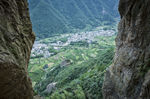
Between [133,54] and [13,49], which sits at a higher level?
[13,49]

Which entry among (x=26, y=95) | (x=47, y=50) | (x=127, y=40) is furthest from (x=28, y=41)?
(x=47, y=50)

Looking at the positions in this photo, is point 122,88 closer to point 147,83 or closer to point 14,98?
point 147,83

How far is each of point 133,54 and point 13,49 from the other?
10.2 meters

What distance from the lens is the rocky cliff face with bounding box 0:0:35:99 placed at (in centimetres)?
842

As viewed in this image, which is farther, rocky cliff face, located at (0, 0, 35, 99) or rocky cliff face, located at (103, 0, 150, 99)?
rocky cliff face, located at (103, 0, 150, 99)

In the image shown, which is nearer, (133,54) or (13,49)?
(13,49)

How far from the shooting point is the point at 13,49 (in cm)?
934

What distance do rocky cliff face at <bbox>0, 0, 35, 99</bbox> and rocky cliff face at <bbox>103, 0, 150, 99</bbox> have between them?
9015mm

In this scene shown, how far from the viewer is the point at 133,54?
12.9 m

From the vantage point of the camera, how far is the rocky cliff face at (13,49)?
8.42 m

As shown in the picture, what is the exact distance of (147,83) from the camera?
34.5 ft

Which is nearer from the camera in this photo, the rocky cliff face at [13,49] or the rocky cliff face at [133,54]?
the rocky cliff face at [13,49]

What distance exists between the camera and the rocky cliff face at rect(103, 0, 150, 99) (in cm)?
1134

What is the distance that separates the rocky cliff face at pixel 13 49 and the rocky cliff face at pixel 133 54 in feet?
29.6
